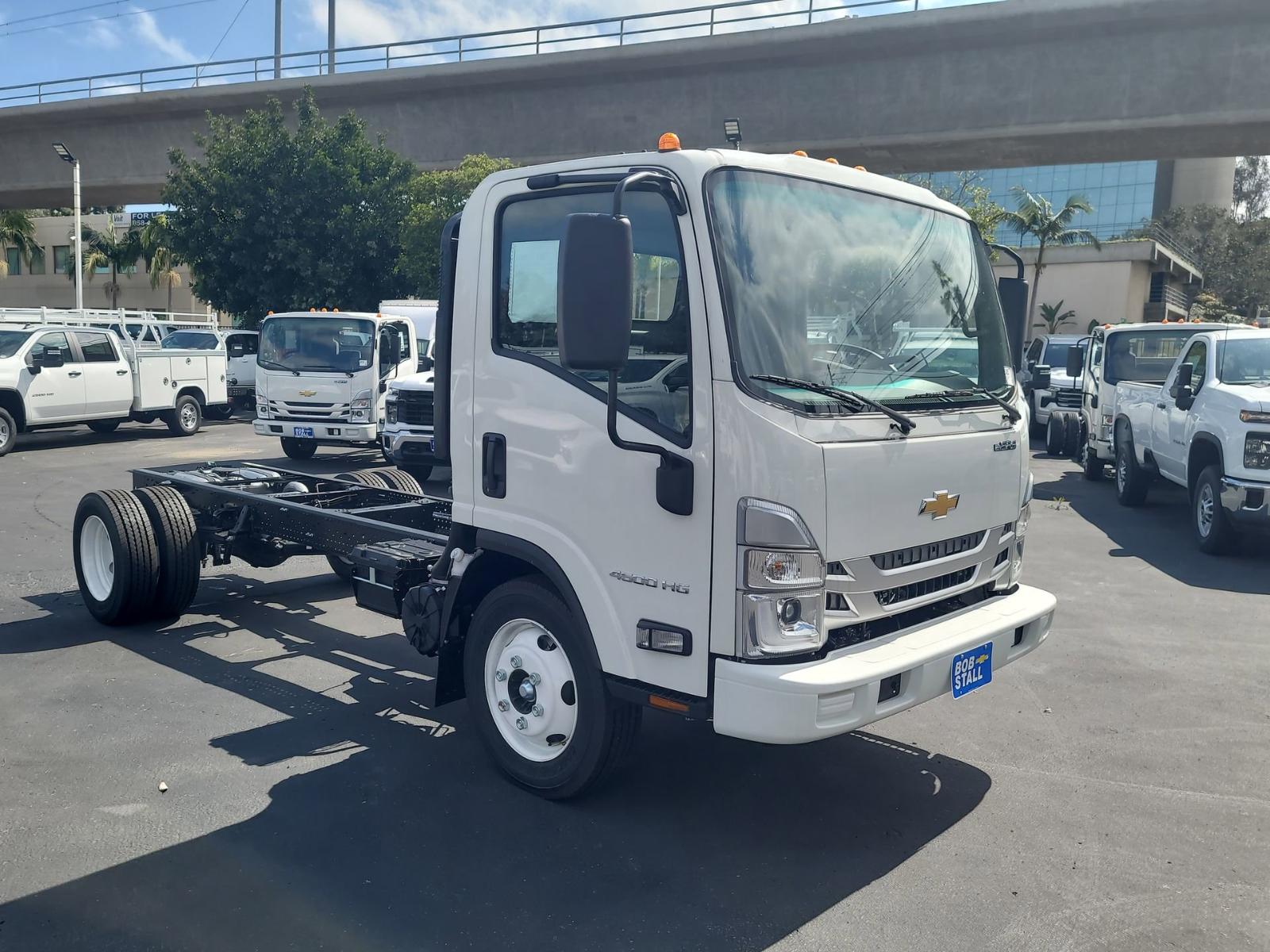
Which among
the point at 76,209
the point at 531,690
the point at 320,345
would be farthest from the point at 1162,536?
the point at 76,209

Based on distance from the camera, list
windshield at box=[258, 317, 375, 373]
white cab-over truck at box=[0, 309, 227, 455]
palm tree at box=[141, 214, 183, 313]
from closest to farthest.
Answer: windshield at box=[258, 317, 375, 373]
white cab-over truck at box=[0, 309, 227, 455]
palm tree at box=[141, 214, 183, 313]

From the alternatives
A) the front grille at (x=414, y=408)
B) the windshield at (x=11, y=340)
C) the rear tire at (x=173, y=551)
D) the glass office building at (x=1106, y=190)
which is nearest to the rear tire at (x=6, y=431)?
the windshield at (x=11, y=340)

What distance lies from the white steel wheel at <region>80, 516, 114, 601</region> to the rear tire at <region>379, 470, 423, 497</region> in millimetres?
2011

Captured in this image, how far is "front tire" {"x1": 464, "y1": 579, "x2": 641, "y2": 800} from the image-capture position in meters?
4.27

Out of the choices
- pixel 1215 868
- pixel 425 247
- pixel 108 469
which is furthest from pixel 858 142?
pixel 1215 868

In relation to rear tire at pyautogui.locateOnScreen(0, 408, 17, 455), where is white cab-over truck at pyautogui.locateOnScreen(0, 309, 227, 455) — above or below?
above

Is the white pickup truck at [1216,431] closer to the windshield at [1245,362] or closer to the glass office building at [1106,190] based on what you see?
the windshield at [1245,362]

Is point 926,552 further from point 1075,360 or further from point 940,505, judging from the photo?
point 1075,360

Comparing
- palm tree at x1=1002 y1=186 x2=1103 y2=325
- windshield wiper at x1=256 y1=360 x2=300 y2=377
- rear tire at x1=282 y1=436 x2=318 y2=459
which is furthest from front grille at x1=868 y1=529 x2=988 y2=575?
palm tree at x1=1002 y1=186 x2=1103 y2=325

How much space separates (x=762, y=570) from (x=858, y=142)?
2168cm

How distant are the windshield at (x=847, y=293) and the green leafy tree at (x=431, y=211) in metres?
20.8

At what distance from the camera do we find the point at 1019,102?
856 inches

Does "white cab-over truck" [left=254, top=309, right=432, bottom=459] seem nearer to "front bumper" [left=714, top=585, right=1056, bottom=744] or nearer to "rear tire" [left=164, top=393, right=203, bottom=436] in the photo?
"rear tire" [left=164, top=393, right=203, bottom=436]

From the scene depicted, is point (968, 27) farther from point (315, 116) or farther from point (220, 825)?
point (220, 825)
